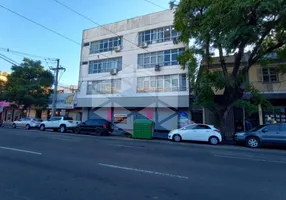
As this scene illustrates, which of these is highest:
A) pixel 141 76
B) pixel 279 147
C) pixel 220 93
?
pixel 141 76

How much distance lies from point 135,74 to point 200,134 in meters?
11.7

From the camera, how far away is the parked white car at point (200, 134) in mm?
13148

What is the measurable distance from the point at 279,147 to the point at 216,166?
357 inches

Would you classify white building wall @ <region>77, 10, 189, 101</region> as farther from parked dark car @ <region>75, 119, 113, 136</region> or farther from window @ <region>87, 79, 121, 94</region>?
parked dark car @ <region>75, 119, 113, 136</region>

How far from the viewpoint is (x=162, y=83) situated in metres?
20.8

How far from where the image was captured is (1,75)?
38.6m

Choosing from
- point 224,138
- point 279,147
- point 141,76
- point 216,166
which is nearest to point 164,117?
point 141,76

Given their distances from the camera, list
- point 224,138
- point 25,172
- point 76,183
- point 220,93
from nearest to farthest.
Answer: point 76,183 < point 25,172 < point 224,138 < point 220,93

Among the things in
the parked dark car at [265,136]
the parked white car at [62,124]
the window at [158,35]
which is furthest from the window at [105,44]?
the parked dark car at [265,136]

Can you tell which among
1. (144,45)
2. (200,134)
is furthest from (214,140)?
(144,45)

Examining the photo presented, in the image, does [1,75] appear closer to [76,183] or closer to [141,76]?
[141,76]

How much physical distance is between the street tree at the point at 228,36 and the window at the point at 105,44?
11.4m

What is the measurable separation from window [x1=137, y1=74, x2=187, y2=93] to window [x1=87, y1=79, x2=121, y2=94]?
3.12 meters

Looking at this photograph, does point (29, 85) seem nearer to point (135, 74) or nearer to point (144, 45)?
point (135, 74)
